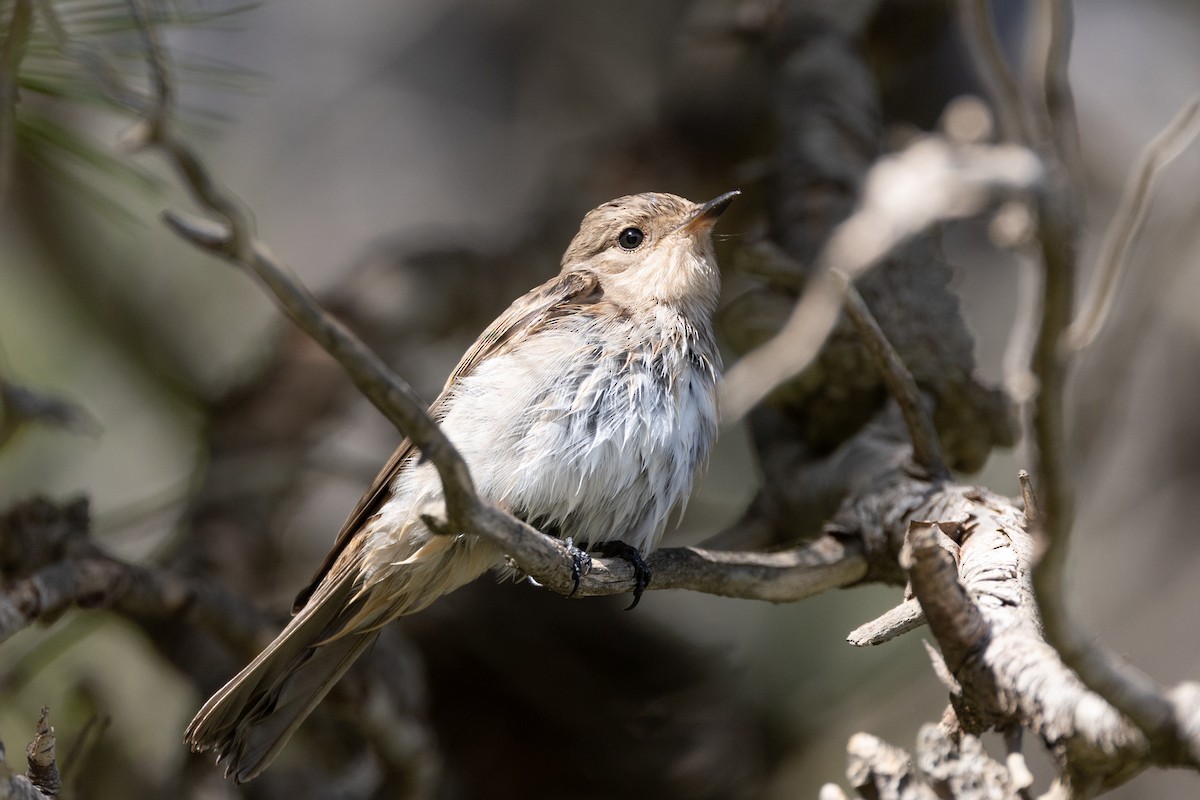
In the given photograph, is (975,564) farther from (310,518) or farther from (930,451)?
(310,518)

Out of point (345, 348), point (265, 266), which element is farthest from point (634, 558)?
point (265, 266)

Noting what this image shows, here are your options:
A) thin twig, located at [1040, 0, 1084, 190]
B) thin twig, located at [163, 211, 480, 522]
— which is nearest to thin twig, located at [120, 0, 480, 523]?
thin twig, located at [163, 211, 480, 522]

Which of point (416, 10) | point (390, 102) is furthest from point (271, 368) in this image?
point (416, 10)

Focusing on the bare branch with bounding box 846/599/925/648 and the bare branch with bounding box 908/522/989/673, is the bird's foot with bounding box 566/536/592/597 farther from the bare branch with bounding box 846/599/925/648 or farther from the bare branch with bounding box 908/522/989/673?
the bare branch with bounding box 908/522/989/673

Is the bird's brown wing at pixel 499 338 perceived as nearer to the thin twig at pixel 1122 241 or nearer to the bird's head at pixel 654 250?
the bird's head at pixel 654 250

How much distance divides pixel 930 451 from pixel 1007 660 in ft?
4.00

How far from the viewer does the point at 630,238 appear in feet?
12.9

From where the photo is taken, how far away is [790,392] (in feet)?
13.2

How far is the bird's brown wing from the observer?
3.22 m

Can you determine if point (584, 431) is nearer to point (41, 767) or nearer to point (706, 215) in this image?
point (706, 215)

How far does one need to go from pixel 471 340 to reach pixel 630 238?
6.49ft

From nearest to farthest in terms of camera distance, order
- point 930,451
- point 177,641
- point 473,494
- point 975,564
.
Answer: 1. point 473,494
2. point 975,564
3. point 930,451
4. point 177,641

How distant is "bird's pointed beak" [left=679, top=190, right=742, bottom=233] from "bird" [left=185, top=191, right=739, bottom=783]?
451 millimetres

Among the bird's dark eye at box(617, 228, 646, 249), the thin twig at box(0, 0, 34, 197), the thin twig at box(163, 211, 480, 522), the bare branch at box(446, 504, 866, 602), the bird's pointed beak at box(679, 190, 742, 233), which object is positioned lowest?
the bare branch at box(446, 504, 866, 602)
